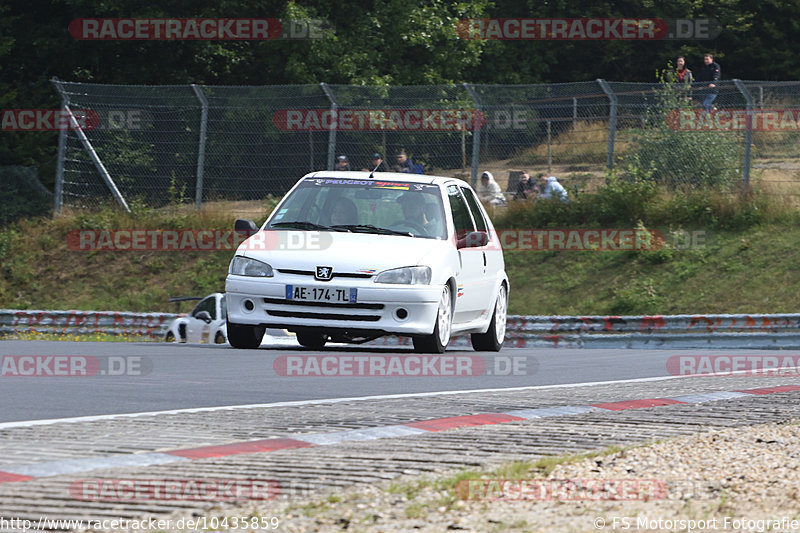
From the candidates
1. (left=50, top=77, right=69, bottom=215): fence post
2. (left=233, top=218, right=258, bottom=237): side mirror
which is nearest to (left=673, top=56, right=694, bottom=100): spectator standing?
(left=50, top=77, right=69, bottom=215): fence post

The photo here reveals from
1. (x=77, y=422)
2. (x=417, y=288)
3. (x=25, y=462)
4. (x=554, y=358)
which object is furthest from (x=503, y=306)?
(x=25, y=462)

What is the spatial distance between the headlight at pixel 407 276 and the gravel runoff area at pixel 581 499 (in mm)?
5649

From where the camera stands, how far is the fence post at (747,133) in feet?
76.1

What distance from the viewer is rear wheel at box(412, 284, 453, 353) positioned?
1220cm

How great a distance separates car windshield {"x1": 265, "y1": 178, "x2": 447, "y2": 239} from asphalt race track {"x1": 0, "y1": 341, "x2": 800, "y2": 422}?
121cm

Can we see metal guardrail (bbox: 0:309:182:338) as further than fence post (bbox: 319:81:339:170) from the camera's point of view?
No

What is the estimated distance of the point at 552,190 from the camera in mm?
26016

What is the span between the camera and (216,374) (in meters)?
10.3

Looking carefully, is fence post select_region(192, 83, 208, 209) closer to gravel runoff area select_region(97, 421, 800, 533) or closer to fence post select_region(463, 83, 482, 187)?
fence post select_region(463, 83, 482, 187)

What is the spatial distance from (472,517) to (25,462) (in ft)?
6.72

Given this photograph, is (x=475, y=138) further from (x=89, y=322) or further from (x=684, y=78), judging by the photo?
(x=89, y=322)

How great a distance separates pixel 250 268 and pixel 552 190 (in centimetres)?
1459

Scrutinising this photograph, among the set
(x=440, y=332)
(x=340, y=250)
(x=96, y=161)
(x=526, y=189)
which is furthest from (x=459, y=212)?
(x=96, y=161)

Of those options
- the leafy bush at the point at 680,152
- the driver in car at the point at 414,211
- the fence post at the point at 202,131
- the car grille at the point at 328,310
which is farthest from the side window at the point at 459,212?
the fence post at the point at 202,131
